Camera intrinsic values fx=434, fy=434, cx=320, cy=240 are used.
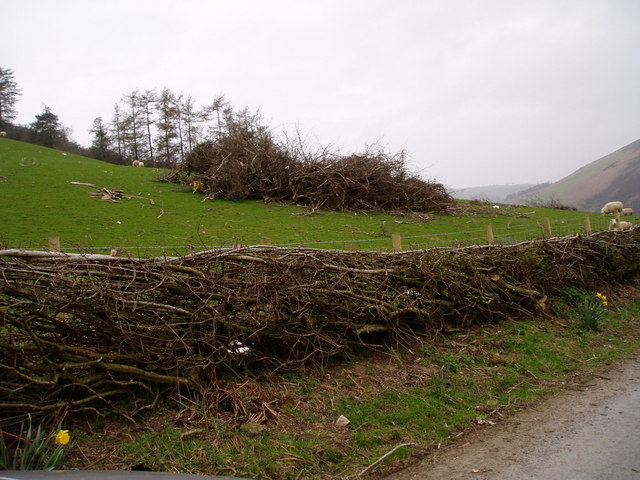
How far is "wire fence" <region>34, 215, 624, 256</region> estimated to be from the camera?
4.85 m

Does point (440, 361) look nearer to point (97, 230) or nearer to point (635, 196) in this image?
point (97, 230)

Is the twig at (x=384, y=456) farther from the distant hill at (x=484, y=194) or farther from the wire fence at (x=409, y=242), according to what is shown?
the distant hill at (x=484, y=194)

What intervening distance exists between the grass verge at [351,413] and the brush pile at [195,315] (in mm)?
234

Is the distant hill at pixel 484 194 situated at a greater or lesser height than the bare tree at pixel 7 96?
lesser

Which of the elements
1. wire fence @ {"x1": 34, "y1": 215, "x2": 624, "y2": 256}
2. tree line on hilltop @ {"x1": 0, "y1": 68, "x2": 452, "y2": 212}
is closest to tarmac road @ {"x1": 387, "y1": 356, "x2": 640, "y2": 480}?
wire fence @ {"x1": 34, "y1": 215, "x2": 624, "y2": 256}

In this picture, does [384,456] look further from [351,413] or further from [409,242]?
[409,242]

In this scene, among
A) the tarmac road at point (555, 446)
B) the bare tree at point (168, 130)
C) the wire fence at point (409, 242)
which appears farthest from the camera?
the bare tree at point (168, 130)

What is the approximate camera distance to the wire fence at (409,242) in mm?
4855

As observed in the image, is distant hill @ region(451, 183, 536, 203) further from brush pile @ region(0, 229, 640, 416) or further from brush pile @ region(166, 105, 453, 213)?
brush pile @ region(0, 229, 640, 416)

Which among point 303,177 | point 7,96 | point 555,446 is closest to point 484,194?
point 303,177

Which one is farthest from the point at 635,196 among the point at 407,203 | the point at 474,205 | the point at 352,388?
the point at 352,388

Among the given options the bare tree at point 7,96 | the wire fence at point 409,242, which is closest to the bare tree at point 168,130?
the bare tree at point 7,96

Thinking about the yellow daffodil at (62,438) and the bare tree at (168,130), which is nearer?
the yellow daffodil at (62,438)

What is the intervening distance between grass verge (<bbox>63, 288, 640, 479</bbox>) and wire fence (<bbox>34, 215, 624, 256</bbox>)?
1557mm
